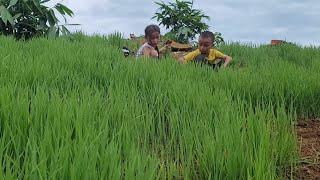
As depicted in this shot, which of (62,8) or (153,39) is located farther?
(62,8)

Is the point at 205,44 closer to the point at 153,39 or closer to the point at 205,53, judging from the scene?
the point at 205,53

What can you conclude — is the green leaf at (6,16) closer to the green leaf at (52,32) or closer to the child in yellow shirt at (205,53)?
the green leaf at (52,32)

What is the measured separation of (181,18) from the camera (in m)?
8.50

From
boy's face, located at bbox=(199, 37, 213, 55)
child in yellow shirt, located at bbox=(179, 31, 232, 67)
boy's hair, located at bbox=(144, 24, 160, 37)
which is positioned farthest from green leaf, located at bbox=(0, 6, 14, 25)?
boy's face, located at bbox=(199, 37, 213, 55)

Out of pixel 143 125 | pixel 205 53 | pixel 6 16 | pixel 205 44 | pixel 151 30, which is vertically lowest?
pixel 143 125

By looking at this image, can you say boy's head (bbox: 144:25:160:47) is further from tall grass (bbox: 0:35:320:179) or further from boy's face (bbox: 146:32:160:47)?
tall grass (bbox: 0:35:320:179)

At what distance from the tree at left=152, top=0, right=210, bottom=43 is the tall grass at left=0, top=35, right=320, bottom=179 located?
16.1 feet

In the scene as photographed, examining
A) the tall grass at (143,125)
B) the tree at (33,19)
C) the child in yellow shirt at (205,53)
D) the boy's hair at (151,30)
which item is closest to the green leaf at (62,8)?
the tree at (33,19)

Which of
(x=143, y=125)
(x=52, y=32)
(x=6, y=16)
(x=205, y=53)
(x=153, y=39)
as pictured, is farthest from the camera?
(x=52, y=32)

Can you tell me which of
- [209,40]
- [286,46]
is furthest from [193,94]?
[286,46]

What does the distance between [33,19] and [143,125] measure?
5240 millimetres

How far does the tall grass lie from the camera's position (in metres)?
1.41

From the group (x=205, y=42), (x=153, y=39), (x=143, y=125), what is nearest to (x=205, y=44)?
(x=205, y=42)

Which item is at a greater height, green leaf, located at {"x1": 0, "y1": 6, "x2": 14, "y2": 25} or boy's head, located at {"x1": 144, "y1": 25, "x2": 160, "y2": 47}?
green leaf, located at {"x1": 0, "y1": 6, "x2": 14, "y2": 25}
